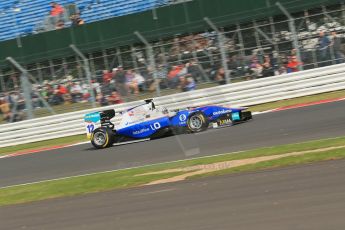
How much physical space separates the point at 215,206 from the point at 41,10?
728 inches

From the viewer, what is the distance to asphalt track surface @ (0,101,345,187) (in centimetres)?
1125

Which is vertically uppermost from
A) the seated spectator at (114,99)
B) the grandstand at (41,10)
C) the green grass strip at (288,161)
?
the grandstand at (41,10)

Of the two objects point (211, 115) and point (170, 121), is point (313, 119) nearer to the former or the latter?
point (211, 115)

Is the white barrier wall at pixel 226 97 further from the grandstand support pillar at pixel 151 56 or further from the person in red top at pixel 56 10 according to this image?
the person in red top at pixel 56 10

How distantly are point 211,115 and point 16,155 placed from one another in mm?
6204

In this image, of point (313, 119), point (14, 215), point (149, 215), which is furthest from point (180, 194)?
point (313, 119)

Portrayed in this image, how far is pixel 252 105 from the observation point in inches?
736

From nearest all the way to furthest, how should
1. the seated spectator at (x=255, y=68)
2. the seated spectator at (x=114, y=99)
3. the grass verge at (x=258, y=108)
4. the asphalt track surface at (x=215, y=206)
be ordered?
the asphalt track surface at (x=215, y=206)
the grass verge at (x=258, y=108)
the seated spectator at (x=255, y=68)
the seated spectator at (x=114, y=99)

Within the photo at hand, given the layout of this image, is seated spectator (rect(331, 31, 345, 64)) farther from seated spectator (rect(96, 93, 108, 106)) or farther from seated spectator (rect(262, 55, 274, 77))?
seated spectator (rect(96, 93, 108, 106))

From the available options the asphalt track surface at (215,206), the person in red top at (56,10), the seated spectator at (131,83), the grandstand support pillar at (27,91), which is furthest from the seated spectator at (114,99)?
the asphalt track surface at (215,206)

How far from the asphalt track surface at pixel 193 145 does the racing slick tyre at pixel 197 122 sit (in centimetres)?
18

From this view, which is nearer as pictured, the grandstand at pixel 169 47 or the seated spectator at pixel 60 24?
the grandstand at pixel 169 47

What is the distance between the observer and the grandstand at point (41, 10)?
21.8m

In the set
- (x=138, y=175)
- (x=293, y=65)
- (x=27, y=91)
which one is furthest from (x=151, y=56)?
(x=138, y=175)
